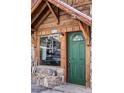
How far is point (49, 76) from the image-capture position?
6824mm

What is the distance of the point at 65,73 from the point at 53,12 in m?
2.32

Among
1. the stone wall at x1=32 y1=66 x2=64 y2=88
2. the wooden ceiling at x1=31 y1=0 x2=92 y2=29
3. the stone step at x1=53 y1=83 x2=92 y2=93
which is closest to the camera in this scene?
the stone step at x1=53 y1=83 x2=92 y2=93

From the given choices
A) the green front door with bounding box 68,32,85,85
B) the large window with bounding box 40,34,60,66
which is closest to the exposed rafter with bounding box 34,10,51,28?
the large window with bounding box 40,34,60,66

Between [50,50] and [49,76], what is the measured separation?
1089 mm

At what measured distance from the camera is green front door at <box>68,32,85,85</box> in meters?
6.17

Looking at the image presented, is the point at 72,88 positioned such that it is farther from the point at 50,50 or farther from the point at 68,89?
the point at 50,50

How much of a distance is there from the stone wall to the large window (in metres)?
0.28

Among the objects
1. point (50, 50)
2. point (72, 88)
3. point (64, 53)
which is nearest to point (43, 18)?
point (50, 50)

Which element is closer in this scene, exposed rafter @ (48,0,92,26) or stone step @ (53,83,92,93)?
exposed rafter @ (48,0,92,26)

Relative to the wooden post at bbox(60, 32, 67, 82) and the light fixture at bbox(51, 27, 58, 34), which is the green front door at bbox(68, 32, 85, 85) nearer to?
the wooden post at bbox(60, 32, 67, 82)
